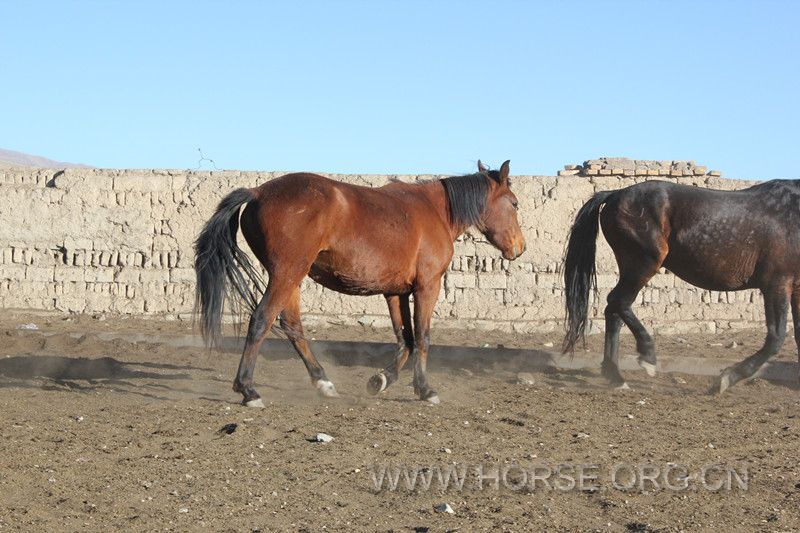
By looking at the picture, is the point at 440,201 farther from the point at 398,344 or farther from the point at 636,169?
the point at 636,169

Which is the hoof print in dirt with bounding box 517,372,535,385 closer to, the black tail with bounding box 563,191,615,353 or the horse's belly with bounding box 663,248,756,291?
the black tail with bounding box 563,191,615,353

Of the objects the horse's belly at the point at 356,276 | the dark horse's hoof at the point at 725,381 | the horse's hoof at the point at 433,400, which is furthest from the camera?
the dark horse's hoof at the point at 725,381

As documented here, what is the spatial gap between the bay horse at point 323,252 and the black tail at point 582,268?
1476mm

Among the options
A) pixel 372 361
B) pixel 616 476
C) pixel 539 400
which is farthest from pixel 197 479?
pixel 372 361

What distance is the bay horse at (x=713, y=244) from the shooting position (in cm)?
843

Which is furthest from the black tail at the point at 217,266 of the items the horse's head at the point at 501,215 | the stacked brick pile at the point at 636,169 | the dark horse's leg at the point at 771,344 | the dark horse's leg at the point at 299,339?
the stacked brick pile at the point at 636,169

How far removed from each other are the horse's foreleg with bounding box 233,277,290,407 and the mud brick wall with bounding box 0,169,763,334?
5708 millimetres

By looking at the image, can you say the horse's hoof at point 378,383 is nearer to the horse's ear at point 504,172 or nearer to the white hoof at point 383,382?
the white hoof at point 383,382

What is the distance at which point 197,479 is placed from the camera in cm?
499

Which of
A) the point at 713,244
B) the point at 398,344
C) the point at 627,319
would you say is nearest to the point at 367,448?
the point at 398,344

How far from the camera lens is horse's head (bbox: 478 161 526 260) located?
27.6 ft

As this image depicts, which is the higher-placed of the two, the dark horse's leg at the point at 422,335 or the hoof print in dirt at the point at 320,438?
the dark horse's leg at the point at 422,335

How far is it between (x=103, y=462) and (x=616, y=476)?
2.74 m

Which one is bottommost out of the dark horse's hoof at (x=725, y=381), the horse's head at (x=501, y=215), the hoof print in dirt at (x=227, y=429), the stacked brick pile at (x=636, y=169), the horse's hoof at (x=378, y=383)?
the hoof print in dirt at (x=227, y=429)
